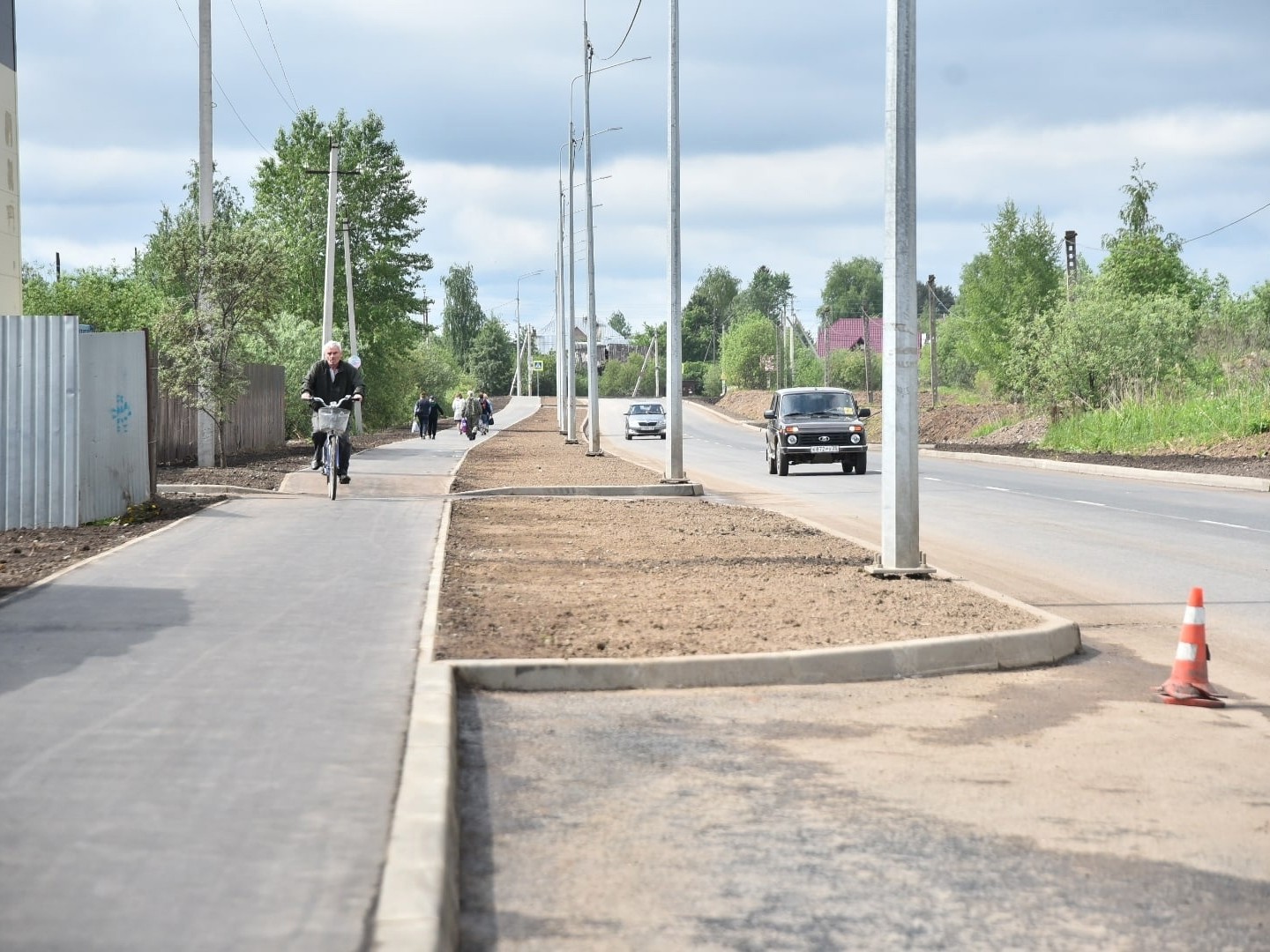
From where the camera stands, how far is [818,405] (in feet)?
114

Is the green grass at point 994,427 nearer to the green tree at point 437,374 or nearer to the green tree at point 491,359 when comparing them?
the green tree at point 437,374

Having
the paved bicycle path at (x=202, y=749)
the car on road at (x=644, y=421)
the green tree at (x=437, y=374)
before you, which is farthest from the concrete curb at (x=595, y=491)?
the green tree at (x=437, y=374)

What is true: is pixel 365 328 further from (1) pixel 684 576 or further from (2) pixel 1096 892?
(2) pixel 1096 892

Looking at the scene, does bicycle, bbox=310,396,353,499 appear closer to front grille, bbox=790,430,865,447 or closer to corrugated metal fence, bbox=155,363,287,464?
corrugated metal fence, bbox=155,363,287,464

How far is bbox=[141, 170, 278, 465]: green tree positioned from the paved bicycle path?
1604 cm

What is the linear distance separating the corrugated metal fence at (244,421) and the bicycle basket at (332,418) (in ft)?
27.7

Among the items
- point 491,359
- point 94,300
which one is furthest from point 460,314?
point 94,300

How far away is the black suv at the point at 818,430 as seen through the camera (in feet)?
110

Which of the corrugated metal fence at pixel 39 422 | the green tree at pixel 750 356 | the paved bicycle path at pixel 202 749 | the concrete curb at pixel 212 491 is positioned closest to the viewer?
the paved bicycle path at pixel 202 749

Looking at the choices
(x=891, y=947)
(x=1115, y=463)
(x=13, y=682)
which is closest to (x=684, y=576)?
(x=13, y=682)

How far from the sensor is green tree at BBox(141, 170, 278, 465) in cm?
2797

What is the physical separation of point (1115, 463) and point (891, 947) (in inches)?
1336

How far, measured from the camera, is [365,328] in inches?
3002

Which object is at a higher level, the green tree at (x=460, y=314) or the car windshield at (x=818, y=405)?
the green tree at (x=460, y=314)
